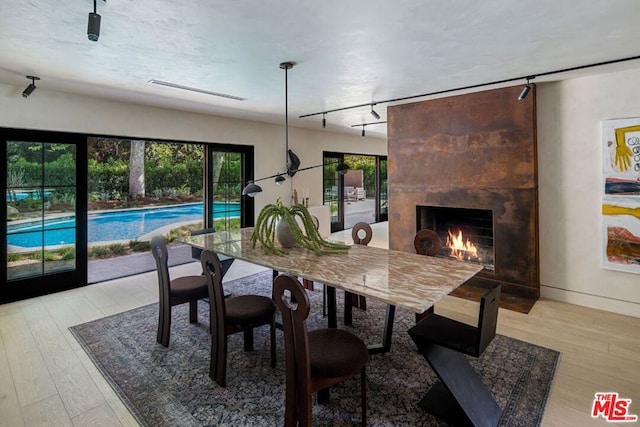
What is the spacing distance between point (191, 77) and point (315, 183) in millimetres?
4443

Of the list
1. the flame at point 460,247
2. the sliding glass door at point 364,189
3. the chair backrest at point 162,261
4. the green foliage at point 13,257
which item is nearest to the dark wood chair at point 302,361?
the chair backrest at point 162,261

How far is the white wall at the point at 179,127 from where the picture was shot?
3.89 meters

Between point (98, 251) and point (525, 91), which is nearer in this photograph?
point (525, 91)

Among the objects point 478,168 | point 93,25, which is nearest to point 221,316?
point 93,25

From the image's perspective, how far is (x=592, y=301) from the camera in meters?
3.61

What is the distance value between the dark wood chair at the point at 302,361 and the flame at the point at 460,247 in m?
3.23

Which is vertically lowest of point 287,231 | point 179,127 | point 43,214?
point 287,231

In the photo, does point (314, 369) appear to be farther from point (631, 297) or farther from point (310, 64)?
point (631, 297)

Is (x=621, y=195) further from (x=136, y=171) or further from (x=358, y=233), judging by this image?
(x=136, y=171)

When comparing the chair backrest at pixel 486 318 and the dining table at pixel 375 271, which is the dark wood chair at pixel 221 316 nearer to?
the dining table at pixel 375 271

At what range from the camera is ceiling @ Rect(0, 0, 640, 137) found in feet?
6.78

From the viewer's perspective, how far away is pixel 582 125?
3.59m

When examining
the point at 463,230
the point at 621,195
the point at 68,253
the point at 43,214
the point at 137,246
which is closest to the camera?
the point at 621,195

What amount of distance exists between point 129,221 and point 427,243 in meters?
7.00
